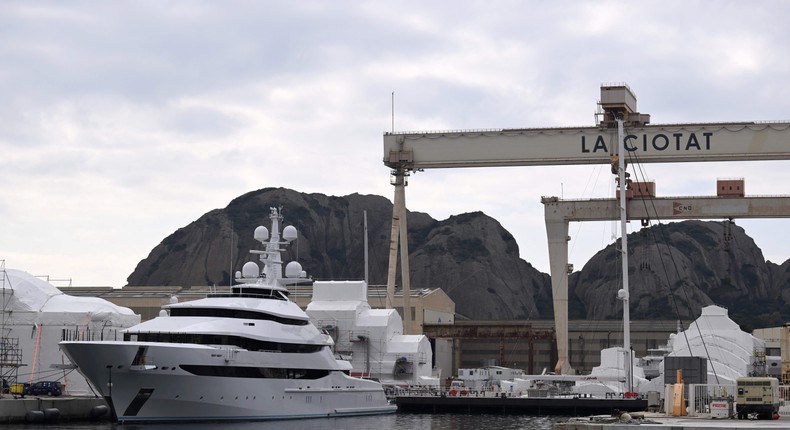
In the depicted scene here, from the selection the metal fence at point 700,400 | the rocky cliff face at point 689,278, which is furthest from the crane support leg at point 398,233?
the rocky cliff face at point 689,278

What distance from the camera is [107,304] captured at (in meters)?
55.0

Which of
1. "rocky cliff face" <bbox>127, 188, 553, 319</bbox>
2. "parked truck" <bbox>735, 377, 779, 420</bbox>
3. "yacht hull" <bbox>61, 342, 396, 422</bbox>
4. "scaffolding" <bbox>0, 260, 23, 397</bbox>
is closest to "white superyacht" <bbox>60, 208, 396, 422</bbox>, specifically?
"yacht hull" <bbox>61, 342, 396, 422</bbox>

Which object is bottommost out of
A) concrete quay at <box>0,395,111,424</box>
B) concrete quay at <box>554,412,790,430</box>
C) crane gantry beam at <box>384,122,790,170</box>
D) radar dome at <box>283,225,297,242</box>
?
concrete quay at <box>0,395,111,424</box>

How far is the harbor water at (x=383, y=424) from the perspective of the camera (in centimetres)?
4356

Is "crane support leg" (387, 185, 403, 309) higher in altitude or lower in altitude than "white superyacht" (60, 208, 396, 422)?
higher

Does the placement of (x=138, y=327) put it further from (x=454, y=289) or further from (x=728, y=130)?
(x=454, y=289)

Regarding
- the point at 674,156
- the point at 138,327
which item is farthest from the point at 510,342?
the point at 138,327

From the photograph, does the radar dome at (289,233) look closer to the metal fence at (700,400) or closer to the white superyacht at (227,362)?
the white superyacht at (227,362)

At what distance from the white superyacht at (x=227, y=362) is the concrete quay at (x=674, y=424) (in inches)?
693

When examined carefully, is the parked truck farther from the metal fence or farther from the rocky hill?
the rocky hill

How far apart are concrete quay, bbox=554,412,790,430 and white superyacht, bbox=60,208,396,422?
17.6 meters

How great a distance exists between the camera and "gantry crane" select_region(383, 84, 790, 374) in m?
61.1

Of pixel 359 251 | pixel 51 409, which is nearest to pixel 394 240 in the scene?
pixel 51 409

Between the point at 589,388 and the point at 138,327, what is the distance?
30.4 metres
